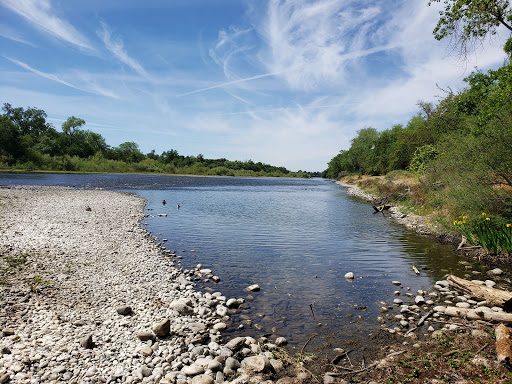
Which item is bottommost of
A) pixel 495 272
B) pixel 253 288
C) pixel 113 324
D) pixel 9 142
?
pixel 253 288

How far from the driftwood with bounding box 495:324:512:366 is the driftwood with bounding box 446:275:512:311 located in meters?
2.29

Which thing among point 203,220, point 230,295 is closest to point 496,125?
point 230,295

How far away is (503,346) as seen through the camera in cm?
608

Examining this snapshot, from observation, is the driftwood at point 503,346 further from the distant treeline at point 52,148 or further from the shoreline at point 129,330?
the distant treeline at point 52,148

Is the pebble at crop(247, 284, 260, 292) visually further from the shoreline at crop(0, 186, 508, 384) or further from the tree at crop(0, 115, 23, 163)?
the tree at crop(0, 115, 23, 163)

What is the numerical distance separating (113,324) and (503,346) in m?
8.91

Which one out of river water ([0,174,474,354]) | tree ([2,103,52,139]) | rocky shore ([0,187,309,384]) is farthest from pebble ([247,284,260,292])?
tree ([2,103,52,139])

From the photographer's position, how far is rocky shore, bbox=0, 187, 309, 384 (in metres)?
5.96

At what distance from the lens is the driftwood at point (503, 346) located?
19.0 ft

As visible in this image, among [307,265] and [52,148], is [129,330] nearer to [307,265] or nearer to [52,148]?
[307,265]

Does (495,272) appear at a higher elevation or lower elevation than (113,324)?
higher

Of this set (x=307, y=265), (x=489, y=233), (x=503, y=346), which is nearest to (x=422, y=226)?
(x=489, y=233)

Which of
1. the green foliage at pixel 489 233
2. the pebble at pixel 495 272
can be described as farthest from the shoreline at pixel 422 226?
the pebble at pixel 495 272

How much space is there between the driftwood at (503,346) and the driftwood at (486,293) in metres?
2.29
